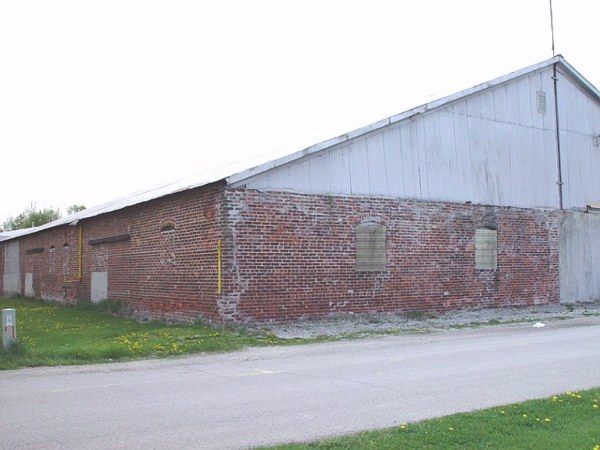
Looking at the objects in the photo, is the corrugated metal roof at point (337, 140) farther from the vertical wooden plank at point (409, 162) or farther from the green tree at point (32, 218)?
the green tree at point (32, 218)

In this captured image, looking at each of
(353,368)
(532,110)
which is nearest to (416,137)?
(532,110)

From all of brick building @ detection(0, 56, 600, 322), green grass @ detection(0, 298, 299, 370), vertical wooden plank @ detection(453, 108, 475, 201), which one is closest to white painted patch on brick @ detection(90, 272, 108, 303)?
brick building @ detection(0, 56, 600, 322)

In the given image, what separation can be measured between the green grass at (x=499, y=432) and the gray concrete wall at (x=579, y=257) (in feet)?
55.8

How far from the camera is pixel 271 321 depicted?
16.3 m

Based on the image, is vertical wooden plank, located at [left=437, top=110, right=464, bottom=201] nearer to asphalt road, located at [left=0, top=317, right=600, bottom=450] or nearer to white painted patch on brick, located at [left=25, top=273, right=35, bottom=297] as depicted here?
A: asphalt road, located at [left=0, top=317, right=600, bottom=450]

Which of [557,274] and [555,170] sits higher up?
[555,170]

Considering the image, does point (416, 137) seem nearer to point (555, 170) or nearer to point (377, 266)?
point (377, 266)

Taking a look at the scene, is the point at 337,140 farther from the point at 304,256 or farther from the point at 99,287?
the point at 99,287

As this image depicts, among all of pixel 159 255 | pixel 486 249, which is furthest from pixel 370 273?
pixel 159 255

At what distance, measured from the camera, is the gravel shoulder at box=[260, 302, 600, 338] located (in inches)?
622

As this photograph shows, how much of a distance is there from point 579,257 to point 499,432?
19.4 m

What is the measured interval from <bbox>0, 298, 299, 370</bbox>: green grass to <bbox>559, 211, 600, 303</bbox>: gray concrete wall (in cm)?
1294

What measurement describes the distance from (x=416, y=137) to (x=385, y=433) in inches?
565

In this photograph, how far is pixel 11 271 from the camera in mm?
38781
